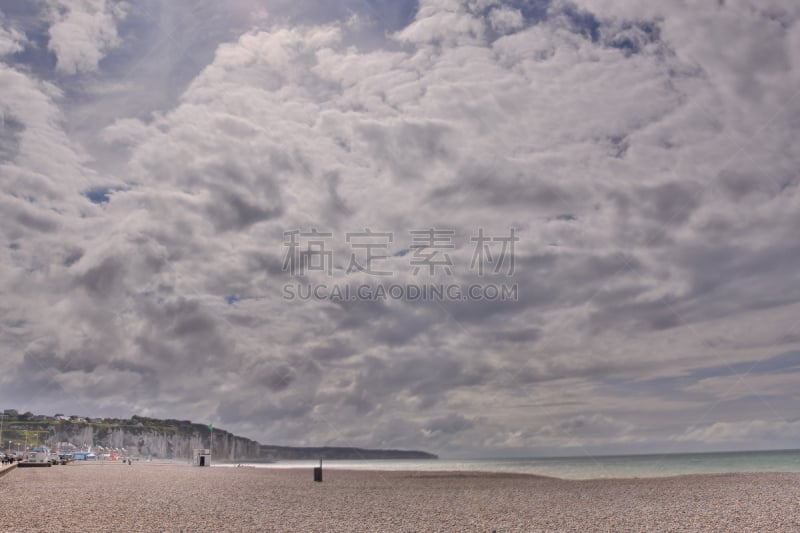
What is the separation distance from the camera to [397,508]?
23.7 meters

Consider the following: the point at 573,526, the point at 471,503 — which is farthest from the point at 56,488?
the point at 573,526

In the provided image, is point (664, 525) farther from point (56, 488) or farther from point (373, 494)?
point (56, 488)

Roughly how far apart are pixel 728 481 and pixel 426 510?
2352 cm

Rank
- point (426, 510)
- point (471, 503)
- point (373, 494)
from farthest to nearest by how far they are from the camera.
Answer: point (373, 494)
point (471, 503)
point (426, 510)

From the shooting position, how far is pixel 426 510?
75.9 feet

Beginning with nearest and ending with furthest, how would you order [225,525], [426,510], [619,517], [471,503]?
1. [225,525]
2. [619,517]
3. [426,510]
4. [471,503]

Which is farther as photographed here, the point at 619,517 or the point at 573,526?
the point at 619,517

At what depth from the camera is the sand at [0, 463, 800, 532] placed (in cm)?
1889

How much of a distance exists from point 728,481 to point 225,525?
31.3m

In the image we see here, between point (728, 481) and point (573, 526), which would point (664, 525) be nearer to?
point (573, 526)

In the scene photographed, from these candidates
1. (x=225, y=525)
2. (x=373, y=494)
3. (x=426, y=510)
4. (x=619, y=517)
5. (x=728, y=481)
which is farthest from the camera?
(x=728, y=481)

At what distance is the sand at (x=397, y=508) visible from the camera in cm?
1889

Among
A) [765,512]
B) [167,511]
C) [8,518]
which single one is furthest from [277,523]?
[765,512]

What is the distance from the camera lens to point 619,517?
21484 mm
